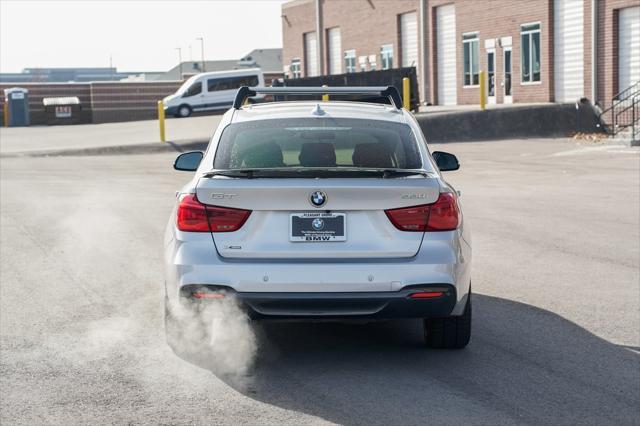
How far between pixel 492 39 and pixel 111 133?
625 inches

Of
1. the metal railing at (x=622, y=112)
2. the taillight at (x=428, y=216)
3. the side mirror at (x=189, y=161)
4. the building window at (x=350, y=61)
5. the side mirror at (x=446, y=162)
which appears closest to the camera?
the taillight at (x=428, y=216)

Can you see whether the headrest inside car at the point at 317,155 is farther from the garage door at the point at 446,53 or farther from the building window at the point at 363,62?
the building window at the point at 363,62

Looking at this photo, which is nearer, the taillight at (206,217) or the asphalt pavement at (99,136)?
the taillight at (206,217)

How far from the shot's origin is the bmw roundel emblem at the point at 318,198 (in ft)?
19.3

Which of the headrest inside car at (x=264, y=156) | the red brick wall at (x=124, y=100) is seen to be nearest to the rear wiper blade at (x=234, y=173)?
the headrest inside car at (x=264, y=156)

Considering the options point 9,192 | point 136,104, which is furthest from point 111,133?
point 9,192

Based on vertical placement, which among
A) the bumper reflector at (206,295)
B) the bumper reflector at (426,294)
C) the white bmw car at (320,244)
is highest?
the white bmw car at (320,244)

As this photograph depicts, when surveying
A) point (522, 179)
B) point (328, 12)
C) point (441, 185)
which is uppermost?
point (328, 12)

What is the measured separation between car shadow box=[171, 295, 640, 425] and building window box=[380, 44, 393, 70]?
44541mm

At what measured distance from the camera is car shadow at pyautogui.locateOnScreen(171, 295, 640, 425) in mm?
5391

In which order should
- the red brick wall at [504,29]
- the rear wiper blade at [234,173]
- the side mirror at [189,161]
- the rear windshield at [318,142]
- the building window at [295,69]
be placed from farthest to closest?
the building window at [295,69], the red brick wall at [504,29], the side mirror at [189,161], the rear windshield at [318,142], the rear wiper blade at [234,173]

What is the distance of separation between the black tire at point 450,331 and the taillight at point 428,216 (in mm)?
675

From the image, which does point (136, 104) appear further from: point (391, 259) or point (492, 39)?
point (391, 259)

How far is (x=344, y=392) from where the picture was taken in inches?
227
